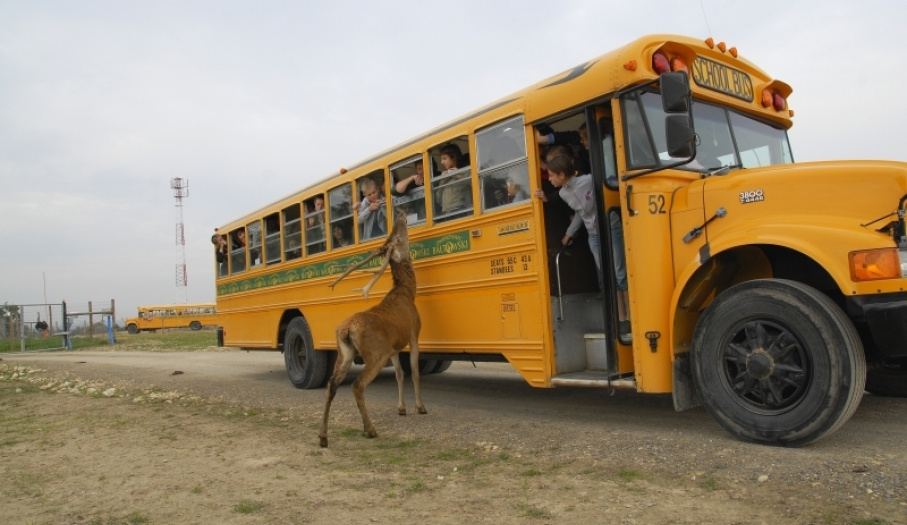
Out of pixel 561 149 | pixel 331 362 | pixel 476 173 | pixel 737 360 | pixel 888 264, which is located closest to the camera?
pixel 888 264

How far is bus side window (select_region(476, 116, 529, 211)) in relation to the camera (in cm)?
618

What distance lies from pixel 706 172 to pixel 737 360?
158cm

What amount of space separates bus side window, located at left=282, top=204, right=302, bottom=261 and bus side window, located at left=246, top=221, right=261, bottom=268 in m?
0.98

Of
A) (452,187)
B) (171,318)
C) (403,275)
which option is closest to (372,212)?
(403,275)

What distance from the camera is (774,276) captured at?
4.98 meters

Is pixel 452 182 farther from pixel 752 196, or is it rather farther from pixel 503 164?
pixel 752 196

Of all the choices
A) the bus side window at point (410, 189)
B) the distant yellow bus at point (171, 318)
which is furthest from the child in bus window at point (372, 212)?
the distant yellow bus at point (171, 318)

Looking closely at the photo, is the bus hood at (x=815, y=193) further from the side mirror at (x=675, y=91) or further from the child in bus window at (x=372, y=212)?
the child in bus window at (x=372, y=212)

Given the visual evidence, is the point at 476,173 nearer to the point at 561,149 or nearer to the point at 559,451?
the point at 561,149

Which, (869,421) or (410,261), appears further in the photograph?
(410,261)

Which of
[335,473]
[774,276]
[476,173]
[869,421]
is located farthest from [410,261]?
[869,421]

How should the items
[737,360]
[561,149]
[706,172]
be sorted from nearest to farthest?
1. [737,360]
2. [706,172]
3. [561,149]

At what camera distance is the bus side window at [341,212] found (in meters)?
8.80

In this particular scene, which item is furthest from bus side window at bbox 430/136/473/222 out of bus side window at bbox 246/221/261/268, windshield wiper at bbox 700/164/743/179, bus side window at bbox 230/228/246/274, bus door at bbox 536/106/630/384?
bus side window at bbox 230/228/246/274
